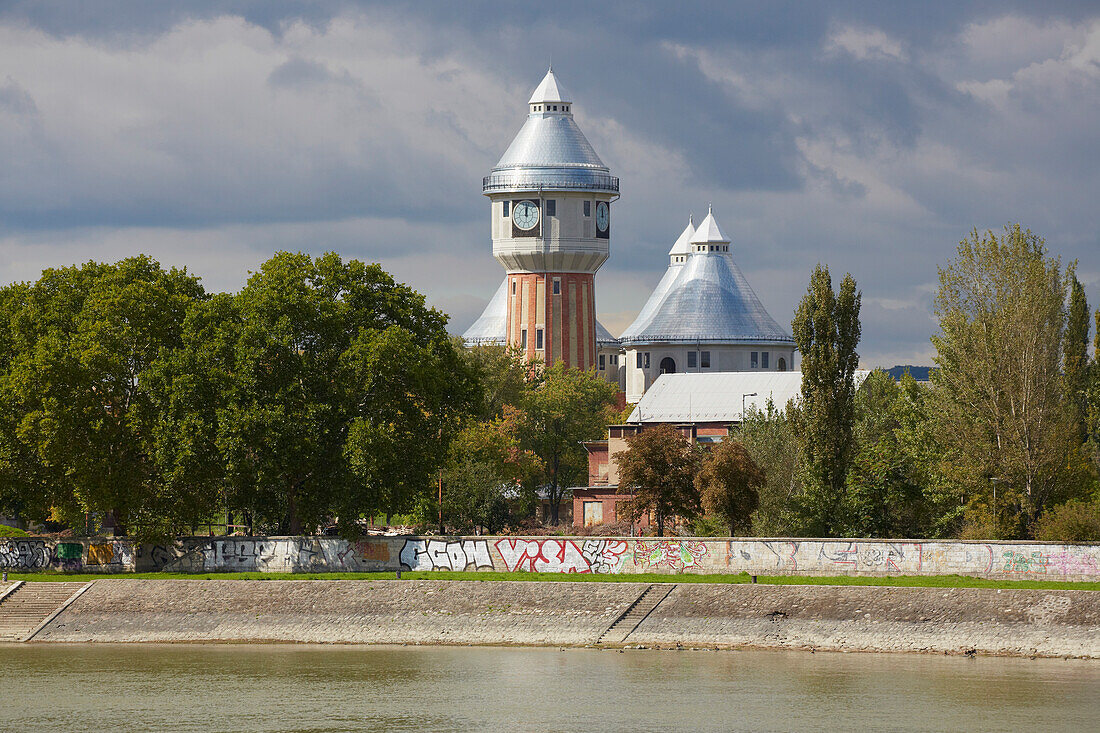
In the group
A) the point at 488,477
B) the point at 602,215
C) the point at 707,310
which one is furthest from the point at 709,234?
the point at 488,477

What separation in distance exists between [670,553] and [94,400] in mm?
23571

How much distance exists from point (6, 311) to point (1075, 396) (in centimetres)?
4466

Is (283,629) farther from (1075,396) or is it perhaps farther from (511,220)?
(511,220)

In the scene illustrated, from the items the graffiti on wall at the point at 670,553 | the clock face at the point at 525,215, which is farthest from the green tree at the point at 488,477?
the clock face at the point at 525,215

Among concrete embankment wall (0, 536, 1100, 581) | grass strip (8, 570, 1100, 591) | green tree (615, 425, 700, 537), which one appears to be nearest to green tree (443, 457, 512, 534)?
green tree (615, 425, 700, 537)

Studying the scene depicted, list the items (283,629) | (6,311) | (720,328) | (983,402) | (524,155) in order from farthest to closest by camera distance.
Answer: (720,328) < (524,155) < (6,311) < (983,402) < (283,629)

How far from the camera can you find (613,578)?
61750 millimetres

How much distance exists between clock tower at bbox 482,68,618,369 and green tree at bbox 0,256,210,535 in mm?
70835

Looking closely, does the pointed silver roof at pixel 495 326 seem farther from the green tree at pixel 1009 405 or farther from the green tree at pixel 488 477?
the green tree at pixel 1009 405

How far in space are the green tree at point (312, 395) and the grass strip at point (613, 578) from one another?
3741 mm

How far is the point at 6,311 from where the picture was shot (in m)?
69.6

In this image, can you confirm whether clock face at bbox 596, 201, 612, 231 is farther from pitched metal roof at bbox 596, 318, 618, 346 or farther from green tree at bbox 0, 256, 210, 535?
green tree at bbox 0, 256, 210, 535

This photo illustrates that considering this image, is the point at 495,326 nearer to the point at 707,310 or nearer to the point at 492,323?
the point at 492,323

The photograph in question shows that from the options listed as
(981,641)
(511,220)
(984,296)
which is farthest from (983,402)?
(511,220)
